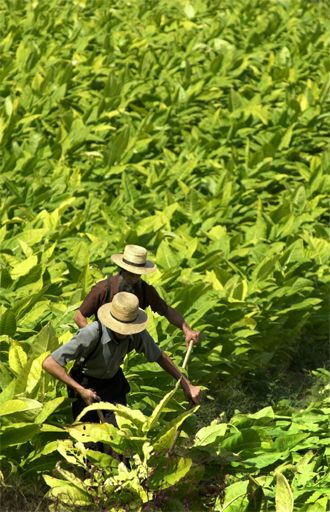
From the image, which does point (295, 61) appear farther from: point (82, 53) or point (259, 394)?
point (259, 394)

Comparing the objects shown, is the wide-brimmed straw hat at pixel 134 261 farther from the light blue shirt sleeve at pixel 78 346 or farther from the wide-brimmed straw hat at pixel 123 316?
the light blue shirt sleeve at pixel 78 346

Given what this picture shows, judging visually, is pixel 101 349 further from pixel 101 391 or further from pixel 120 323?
pixel 101 391

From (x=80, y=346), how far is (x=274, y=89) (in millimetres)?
9679

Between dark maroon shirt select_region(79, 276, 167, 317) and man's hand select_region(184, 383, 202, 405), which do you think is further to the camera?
dark maroon shirt select_region(79, 276, 167, 317)

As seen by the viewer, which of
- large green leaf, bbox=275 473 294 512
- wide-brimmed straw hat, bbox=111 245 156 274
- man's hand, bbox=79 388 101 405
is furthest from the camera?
wide-brimmed straw hat, bbox=111 245 156 274

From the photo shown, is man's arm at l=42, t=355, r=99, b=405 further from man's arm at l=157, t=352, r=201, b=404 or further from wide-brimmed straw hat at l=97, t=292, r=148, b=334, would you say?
man's arm at l=157, t=352, r=201, b=404

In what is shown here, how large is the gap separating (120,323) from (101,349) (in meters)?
0.23

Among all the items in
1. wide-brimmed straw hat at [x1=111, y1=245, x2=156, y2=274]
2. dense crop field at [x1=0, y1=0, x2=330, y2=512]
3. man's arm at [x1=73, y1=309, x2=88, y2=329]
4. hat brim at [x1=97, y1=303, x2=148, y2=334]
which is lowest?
dense crop field at [x1=0, y1=0, x2=330, y2=512]

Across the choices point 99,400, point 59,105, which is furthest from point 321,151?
point 99,400

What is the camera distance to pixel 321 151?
43.6 feet

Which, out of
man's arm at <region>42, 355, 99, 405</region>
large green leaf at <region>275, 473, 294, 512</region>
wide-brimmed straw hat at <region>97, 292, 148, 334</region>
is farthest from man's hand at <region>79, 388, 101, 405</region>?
large green leaf at <region>275, 473, 294, 512</region>

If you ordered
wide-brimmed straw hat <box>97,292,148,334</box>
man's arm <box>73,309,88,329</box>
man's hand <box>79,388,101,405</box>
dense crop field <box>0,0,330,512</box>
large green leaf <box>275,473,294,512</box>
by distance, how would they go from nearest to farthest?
1. large green leaf <box>275,473,294,512</box>
2. wide-brimmed straw hat <box>97,292,148,334</box>
3. man's hand <box>79,388,101,405</box>
4. dense crop field <box>0,0,330,512</box>
5. man's arm <box>73,309,88,329</box>

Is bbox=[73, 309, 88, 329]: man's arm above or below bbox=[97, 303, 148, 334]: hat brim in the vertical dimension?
below

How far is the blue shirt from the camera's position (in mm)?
5996
